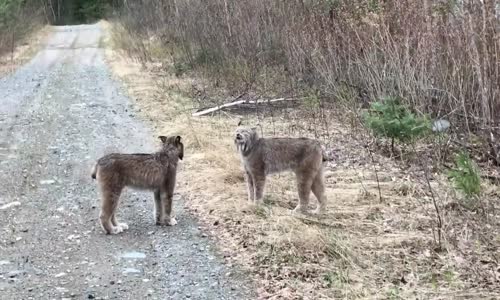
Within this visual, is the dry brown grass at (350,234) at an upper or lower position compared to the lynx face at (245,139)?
lower

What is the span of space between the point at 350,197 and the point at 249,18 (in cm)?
897

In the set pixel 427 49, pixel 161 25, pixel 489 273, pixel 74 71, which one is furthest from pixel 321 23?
pixel 74 71

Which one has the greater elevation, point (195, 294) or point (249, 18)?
point (249, 18)

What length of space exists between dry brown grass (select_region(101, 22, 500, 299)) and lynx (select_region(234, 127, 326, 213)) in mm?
209

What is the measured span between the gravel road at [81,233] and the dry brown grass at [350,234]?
316 mm

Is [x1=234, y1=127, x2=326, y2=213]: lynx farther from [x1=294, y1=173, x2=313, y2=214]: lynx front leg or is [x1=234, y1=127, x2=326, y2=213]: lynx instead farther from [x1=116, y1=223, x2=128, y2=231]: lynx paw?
[x1=116, y1=223, x2=128, y2=231]: lynx paw

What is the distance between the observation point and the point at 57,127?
13.3 m

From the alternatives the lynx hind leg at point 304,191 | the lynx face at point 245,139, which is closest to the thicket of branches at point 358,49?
the lynx hind leg at point 304,191

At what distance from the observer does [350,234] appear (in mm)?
6398

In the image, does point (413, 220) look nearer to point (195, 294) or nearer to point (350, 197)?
point (350, 197)

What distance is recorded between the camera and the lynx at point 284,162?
7191 millimetres

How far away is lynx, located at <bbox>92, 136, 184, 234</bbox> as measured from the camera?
671 cm

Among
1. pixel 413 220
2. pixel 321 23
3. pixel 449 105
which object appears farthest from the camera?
pixel 321 23

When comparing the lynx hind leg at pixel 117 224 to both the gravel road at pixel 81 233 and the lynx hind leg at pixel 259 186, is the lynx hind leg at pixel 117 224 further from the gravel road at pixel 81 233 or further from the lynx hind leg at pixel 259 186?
the lynx hind leg at pixel 259 186
